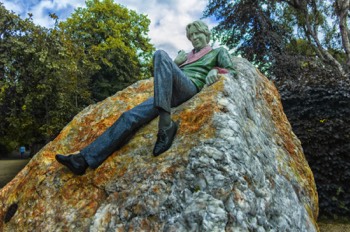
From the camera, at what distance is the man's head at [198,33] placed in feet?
13.2

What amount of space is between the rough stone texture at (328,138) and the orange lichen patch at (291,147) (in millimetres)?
2483

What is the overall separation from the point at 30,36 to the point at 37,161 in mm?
9829

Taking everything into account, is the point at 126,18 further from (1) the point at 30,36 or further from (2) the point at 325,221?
(2) the point at 325,221

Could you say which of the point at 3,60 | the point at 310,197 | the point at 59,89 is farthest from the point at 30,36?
the point at 310,197

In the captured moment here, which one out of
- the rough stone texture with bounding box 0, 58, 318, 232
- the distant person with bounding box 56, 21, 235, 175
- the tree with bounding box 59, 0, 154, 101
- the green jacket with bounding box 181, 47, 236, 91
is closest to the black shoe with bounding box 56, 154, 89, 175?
the distant person with bounding box 56, 21, 235, 175

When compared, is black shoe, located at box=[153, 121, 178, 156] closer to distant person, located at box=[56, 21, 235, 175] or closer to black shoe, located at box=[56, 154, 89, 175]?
distant person, located at box=[56, 21, 235, 175]

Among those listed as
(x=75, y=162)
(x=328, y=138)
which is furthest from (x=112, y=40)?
(x=75, y=162)

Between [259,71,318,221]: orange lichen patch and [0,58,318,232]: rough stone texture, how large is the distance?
0.03 m

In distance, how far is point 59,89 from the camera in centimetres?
1443

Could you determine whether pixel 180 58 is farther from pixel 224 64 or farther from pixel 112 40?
pixel 112 40

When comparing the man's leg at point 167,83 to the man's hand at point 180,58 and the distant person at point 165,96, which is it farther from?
the man's hand at point 180,58

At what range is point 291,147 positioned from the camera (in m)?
4.41

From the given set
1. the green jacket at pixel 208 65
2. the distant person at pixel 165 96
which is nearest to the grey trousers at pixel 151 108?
the distant person at pixel 165 96

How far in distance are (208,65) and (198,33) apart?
466 mm
